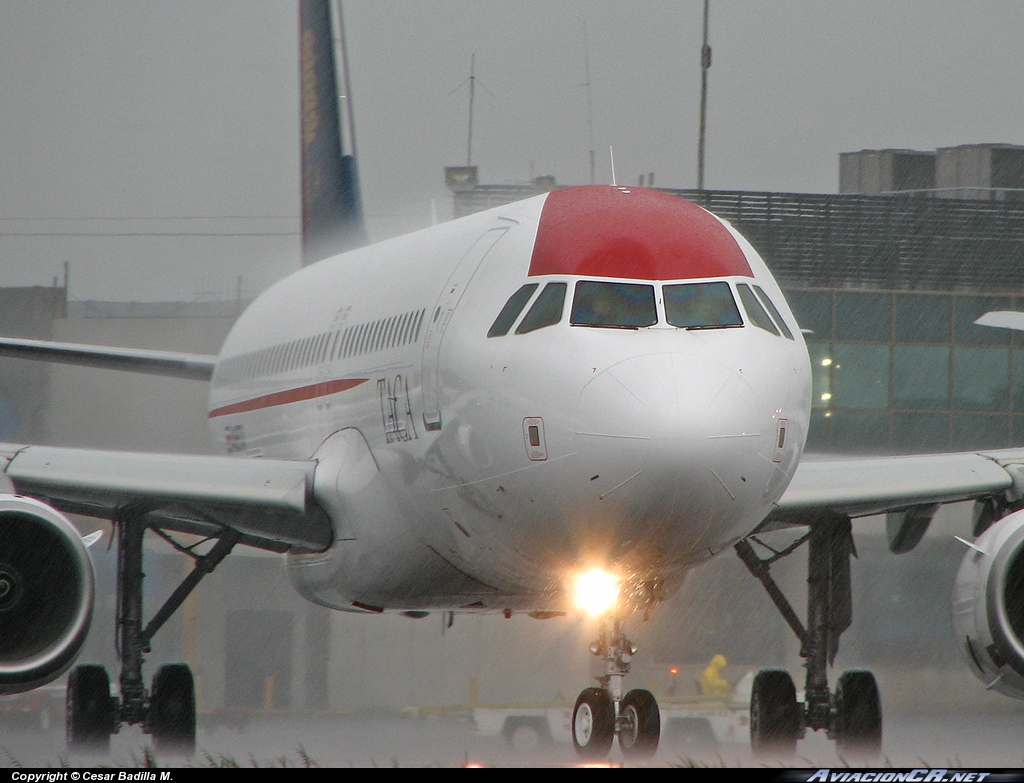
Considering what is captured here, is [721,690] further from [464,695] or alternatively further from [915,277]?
[915,277]

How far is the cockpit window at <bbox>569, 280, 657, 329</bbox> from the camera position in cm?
1030

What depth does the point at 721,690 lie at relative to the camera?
2397cm

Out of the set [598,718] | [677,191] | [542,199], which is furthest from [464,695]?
[677,191]

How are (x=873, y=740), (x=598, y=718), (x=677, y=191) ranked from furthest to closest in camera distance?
(x=677, y=191) → (x=873, y=740) → (x=598, y=718)

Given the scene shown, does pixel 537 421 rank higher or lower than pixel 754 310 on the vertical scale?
lower

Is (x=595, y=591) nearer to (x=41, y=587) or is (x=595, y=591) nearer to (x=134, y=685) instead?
(x=41, y=587)

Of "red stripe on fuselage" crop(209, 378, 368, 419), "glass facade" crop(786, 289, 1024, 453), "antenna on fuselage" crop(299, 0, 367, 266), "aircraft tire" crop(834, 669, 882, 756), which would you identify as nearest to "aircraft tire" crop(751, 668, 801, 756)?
"aircraft tire" crop(834, 669, 882, 756)

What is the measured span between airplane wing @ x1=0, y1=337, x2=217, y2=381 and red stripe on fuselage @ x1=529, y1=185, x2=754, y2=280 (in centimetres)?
808

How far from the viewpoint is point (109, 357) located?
61.5 ft

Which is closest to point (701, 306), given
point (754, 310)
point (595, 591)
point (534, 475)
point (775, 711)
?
point (754, 310)

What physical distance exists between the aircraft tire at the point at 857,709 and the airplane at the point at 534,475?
23 mm

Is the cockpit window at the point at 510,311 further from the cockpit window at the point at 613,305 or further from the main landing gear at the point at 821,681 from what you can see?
the main landing gear at the point at 821,681

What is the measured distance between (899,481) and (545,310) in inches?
185

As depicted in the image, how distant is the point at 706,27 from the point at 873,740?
32866 millimetres
